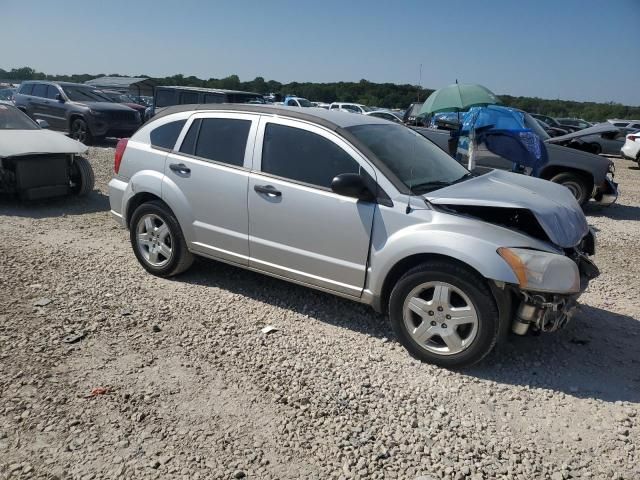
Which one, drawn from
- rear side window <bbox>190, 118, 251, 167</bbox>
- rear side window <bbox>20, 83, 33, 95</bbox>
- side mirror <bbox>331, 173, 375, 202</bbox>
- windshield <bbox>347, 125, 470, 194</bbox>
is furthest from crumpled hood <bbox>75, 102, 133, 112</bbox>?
side mirror <bbox>331, 173, 375, 202</bbox>

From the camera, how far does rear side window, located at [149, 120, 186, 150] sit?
16.2 feet

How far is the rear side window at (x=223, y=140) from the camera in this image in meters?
4.51

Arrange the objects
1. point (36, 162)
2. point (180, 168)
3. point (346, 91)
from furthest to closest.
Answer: point (346, 91)
point (36, 162)
point (180, 168)

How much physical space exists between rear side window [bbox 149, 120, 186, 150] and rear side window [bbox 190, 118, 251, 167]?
7.7 inches

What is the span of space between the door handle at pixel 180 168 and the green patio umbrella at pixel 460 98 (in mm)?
4744

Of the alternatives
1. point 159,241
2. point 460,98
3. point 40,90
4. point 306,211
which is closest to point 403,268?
point 306,211

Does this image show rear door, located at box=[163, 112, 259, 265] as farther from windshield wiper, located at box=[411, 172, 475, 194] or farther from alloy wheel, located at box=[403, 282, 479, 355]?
alloy wheel, located at box=[403, 282, 479, 355]

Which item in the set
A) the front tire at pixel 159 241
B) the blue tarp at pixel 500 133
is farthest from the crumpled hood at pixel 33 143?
the blue tarp at pixel 500 133

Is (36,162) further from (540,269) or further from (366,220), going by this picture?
(540,269)

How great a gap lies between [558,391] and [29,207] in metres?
7.61

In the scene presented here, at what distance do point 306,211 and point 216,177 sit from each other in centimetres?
99

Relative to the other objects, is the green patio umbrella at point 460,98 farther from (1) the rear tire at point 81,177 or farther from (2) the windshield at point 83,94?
(2) the windshield at point 83,94

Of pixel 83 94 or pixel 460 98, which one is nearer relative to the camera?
pixel 460 98

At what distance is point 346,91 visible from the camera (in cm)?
4284
